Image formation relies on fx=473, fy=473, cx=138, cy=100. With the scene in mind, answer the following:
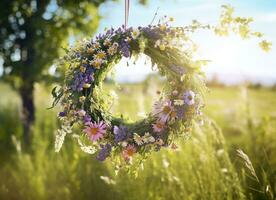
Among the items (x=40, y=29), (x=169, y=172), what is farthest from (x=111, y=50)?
(x=40, y=29)

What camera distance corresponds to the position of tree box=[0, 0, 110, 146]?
5.68 metres

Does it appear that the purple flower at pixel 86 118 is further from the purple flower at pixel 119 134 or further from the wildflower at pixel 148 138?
the wildflower at pixel 148 138

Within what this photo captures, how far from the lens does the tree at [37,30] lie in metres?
5.68

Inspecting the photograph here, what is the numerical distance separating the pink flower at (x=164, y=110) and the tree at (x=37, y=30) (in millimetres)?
2992

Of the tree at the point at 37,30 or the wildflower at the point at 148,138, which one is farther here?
the tree at the point at 37,30

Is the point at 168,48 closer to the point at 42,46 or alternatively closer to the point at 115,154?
the point at 115,154

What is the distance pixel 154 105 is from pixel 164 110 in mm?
100

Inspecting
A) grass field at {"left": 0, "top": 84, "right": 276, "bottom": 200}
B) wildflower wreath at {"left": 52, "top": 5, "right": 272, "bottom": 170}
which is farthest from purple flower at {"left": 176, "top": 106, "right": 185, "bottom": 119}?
grass field at {"left": 0, "top": 84, "right": 276, "bottom": 200}

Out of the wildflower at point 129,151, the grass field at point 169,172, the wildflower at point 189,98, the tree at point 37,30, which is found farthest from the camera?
the tree at point 37,30

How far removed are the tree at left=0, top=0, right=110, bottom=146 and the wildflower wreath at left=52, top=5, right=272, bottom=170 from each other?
272 centimetres

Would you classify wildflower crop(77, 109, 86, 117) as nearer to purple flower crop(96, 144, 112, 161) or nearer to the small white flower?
purple flower crop(96, 144, 112, 161)

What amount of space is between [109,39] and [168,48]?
0.39 m

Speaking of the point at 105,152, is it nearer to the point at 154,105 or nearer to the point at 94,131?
the point at 94,131

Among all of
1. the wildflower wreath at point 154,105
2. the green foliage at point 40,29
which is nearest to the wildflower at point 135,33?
the wildflower wreath at point 154,105
